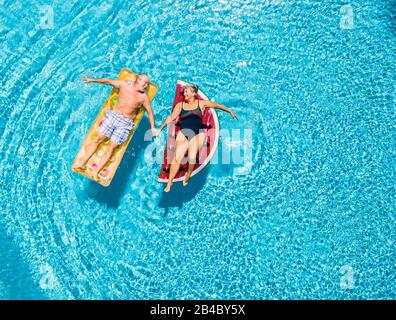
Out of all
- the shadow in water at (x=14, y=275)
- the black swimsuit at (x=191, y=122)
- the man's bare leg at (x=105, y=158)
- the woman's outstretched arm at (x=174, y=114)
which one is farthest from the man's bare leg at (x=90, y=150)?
the shadow in water at (x=14, y=275)

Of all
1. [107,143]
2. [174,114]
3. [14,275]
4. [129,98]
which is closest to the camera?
[129,98]

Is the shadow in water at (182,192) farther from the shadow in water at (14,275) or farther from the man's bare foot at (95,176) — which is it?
the shadow in water at (14,275)

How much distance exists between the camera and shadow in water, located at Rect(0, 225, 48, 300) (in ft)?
23.7

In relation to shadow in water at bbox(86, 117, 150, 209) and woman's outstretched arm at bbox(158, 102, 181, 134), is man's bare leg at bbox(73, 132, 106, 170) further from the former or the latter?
woman's outstretched arm at bbox(158, 102, 181, 134)

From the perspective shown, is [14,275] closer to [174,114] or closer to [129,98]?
[129,98]

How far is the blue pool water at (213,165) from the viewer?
7.37 meters

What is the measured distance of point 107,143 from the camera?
7070 mm

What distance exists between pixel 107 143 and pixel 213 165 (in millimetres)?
1380

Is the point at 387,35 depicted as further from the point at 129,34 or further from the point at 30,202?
the point at 30,202

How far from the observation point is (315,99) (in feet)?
25.0

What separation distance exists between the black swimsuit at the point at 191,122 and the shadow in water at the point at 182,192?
2.19ft

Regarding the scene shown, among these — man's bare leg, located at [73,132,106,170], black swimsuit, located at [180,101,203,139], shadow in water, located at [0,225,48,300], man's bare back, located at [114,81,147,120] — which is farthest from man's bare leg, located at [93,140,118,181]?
shadow in water, located at [0,225,48,300]

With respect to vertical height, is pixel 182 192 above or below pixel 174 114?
below

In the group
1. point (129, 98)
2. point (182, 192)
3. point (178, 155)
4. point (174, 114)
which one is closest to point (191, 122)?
point (174, 114)
